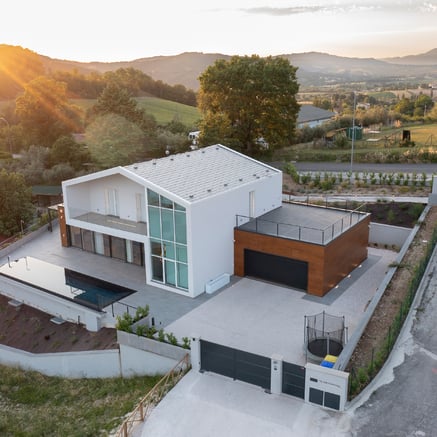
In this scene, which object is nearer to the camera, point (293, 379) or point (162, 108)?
point (293, 379)

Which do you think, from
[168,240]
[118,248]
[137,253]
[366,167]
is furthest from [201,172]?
[366,167]

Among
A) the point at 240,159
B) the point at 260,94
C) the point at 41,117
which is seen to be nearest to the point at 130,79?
the point at 41,117

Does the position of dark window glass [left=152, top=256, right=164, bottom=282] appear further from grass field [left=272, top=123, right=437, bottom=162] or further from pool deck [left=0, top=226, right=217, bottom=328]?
grass field [left=272, top=123, right=437, bottom=162]

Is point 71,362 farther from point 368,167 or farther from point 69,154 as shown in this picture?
point 69,154

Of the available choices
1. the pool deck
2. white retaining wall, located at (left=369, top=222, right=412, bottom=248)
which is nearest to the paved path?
the pool deck

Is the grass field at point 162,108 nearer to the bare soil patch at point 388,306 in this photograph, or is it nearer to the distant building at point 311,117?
the distant building at point 311,117

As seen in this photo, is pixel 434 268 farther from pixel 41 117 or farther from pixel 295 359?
pixel 41 117

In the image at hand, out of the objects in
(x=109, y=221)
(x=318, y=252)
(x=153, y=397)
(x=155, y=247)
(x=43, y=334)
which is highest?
(x=109, y=221)
